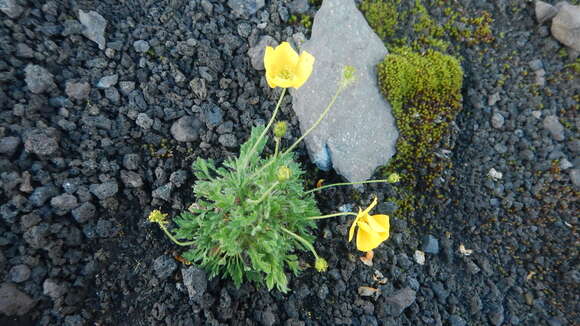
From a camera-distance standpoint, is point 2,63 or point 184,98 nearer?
point 2,63

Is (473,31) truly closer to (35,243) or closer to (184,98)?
(184,98)

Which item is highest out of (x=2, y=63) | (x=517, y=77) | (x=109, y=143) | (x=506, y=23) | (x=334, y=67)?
(x=506, y=23)

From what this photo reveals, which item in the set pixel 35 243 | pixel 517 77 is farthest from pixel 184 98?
pixel 517 77

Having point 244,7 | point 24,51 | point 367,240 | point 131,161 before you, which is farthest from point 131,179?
point 244,7

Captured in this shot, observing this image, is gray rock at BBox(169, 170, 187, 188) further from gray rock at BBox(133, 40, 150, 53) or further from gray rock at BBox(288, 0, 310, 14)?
gray rock at BBox(288, 0, 310, 14)

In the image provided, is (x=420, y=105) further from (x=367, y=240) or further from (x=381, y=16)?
(x=367, y=240)

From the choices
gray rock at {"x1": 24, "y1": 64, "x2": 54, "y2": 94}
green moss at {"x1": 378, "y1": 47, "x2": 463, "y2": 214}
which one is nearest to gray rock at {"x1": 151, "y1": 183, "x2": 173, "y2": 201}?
gray rock at {"x1": 24, "y1": 64, "x2": 54, "y2": 94}

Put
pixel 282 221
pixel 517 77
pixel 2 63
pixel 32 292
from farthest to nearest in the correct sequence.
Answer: pixel 517 77
pixel 2 63
pixel 282 221
pixel 32 292
